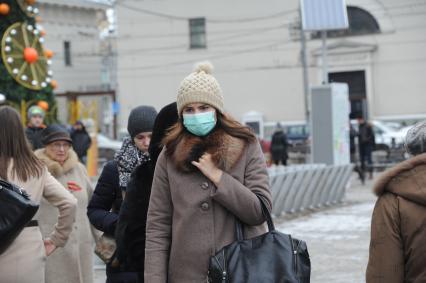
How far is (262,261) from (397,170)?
683 mm

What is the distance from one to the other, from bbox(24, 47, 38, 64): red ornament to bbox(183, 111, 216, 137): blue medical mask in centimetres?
1058

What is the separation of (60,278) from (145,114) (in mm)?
2260

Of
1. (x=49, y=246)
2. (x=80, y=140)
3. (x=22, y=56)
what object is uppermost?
(x=22, y=56)

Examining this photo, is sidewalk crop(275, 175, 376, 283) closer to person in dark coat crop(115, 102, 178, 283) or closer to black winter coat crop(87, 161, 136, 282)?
black winter coat crop(87, 161, 136, 282)

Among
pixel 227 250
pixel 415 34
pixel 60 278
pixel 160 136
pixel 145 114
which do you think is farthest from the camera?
pixel 415 34

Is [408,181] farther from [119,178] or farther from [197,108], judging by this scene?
[119,178]

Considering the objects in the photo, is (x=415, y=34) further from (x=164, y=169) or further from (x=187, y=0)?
(x=164, y=169)

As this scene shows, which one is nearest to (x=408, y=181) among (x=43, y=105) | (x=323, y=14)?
(x=43, y=105)

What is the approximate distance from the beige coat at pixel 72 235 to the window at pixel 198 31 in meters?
42.3

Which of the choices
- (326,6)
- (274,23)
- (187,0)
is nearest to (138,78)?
(187,0)

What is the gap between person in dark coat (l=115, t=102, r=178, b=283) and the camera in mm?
4785

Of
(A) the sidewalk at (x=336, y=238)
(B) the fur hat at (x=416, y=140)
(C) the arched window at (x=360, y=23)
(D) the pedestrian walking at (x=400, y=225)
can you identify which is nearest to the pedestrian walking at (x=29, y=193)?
(D) the pedestrian walking at (x=400, y=225)

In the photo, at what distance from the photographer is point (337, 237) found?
13.3 meters

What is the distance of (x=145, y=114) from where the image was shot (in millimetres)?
5406
